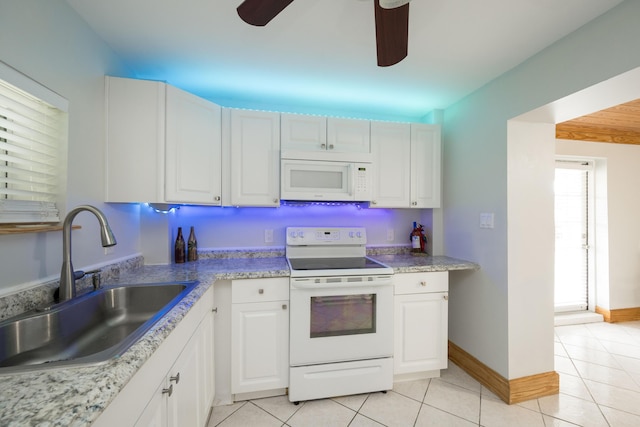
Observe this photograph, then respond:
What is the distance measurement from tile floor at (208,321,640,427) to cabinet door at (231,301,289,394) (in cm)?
17

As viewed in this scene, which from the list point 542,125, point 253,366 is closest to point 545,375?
point 542,125

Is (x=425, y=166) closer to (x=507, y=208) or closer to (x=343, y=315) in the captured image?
(x=507, y=208)

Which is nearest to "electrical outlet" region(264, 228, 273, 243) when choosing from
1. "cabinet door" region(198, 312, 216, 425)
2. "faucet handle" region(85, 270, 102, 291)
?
"cabinet door" region(198, 312, 216, 425)

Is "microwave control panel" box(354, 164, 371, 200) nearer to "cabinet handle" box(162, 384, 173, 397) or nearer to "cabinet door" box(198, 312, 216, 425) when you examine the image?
"cabinet door" box(198, 312, 216, 425)

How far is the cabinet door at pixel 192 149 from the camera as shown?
1.74m

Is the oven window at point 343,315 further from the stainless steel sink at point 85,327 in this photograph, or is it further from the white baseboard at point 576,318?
the white baseboard at point 576,318

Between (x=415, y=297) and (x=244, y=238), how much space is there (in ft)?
5.12

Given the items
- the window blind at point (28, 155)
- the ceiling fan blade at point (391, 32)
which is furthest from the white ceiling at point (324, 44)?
the window blind at point (28, 155)

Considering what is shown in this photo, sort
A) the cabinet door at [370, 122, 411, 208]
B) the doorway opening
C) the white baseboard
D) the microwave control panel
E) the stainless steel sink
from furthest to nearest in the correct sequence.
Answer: the doorway opening < the white baseboard < the cabinet door at [370, 122, 411, 208] < the microwave control panel < the stainless steel sink

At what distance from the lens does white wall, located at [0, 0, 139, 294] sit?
1.04 meters

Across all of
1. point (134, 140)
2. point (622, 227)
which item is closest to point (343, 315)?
point (134, 140)

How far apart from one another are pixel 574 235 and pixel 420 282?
278cm

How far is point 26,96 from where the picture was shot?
111 centimetres

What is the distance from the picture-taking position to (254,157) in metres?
2.08
